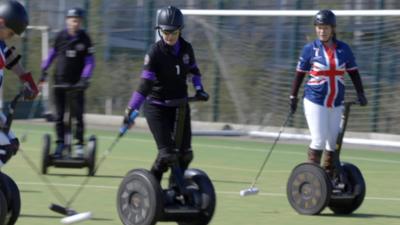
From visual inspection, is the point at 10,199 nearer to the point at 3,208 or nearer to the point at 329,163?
the point at 3,208

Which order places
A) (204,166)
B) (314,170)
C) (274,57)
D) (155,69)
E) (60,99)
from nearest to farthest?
(155,69) → (314,170) → (60,99) → (204,166) → (274,57)

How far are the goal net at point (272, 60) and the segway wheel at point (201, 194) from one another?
9303 millimetres

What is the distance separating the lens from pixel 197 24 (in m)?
22.6

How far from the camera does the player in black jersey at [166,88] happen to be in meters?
9.84

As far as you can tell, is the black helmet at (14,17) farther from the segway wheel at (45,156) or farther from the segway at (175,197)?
the segway wheel at (45,156)

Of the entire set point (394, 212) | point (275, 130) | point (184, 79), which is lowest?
point (275, 130)

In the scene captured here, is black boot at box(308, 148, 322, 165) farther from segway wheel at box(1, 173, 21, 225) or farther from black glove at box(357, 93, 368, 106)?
segway wheel at box(1, 173, 21, 225)

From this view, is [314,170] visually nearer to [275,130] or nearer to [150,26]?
[275,130]

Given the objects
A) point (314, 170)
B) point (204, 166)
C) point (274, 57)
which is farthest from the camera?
point (274, 57)

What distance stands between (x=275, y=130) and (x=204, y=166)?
4895 millimetres

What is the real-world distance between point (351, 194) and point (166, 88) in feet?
8.99

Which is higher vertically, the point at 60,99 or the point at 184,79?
the point at 184,79

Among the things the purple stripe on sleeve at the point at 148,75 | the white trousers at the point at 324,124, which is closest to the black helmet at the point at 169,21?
the purple stripe on sleeve at the point at 148,75

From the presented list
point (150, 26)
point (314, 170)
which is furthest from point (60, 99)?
point (150, 26)
